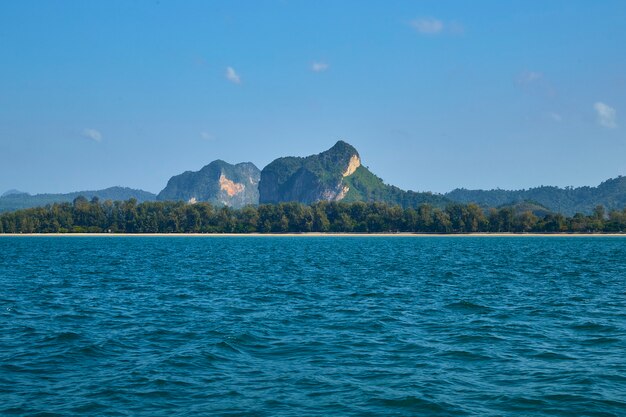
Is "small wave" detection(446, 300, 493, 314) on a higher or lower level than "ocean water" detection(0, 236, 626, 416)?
higher

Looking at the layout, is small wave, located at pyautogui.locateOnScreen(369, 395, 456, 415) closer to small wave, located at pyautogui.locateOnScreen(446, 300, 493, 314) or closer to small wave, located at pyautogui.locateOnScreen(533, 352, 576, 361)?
small wave, located at pyautogui.locateOnScreen(533, 352, 576, 361)

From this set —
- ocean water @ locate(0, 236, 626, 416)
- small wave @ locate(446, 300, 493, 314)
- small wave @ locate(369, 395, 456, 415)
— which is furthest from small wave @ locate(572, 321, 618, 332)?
small wave @ locate(369, 395, 456, 415)

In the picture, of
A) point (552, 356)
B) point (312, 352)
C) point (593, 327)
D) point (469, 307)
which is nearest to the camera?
point (552, 356)

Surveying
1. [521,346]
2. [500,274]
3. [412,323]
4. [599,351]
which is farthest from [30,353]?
[500,274]

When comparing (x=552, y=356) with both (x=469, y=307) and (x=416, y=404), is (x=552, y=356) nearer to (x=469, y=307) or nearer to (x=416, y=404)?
(x=416, y=404)

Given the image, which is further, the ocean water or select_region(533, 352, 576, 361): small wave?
select_region(533, 352, 576, 361): small wave

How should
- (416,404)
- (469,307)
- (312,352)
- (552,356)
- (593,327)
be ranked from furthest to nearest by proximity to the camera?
(469,307), (593,327), (312,352), (552,356), (416,404)

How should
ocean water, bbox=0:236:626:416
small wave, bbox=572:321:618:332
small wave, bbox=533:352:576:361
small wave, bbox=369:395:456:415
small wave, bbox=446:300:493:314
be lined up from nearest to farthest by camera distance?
1. small wave, bbox=369:395:456:415
2. ocean water, bbox=0:236:626:416
3. small wave, bbox=533:352:576:361
4. small wave, bbox=572:321:618:332
5. small wave, bbox=446:300:493:314

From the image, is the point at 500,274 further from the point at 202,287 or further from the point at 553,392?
the point at 553,392

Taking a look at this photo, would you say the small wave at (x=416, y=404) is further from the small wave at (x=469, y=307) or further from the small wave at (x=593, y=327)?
the small wave at (x=469, y=307)

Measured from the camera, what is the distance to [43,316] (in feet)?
117

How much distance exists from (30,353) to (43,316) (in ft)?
34.8

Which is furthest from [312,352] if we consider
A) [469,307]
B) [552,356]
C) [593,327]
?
[469,307]

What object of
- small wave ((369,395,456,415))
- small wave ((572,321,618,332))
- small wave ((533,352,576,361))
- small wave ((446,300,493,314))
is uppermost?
small wave ((446,300,493,314))
